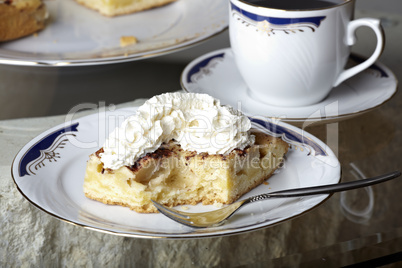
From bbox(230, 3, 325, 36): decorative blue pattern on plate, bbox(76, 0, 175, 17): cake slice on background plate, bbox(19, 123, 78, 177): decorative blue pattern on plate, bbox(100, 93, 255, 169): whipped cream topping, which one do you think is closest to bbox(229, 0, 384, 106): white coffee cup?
bbox(230, 3, 325, 36): decorative blue pattern on plate

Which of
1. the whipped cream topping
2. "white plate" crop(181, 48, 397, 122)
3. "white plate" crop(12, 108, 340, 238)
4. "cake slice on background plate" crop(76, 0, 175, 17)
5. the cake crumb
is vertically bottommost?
"cake slice on background plate" crop(76, 0, 175, 17)

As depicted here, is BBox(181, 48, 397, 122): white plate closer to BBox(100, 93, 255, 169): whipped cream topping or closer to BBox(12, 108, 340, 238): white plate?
BBox(12, 108, 340, 238): white plate

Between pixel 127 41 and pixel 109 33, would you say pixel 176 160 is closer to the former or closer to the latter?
pixel 127 41

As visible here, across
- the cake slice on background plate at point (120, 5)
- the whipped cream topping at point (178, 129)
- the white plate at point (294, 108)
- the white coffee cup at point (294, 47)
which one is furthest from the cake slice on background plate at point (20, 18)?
the whipped cream topping at point (178, 129)

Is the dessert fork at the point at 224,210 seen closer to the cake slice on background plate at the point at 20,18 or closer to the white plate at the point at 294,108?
the white plate at the point at 294,108

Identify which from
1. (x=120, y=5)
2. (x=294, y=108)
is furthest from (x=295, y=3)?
(x=120, y=5)

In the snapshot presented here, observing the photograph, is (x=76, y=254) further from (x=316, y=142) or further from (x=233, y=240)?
(x=316, y=142)

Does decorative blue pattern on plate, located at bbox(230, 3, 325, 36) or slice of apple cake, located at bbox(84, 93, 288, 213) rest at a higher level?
decorative blue pattern on plate, located at bbox(230, 3, 325, 36)
